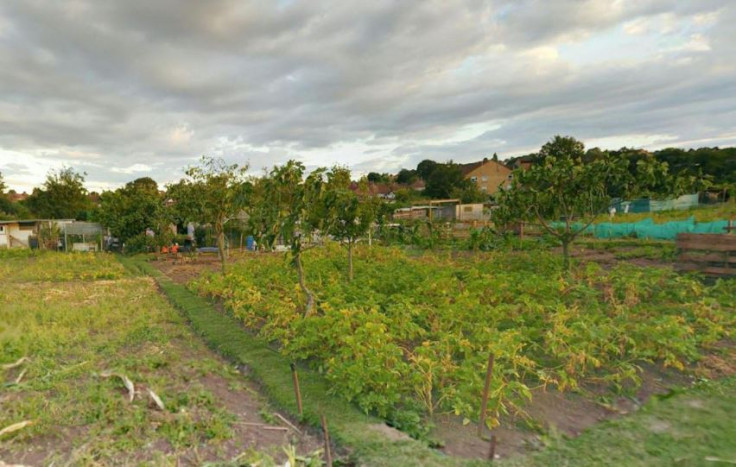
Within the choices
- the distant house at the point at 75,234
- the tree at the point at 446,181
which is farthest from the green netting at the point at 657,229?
the tree at the point at 446,181

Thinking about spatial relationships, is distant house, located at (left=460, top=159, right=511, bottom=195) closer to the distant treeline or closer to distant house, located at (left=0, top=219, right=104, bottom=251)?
the distant treeline

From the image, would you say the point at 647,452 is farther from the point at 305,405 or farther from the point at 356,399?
the point at 305,405

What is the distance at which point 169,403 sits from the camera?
376cm

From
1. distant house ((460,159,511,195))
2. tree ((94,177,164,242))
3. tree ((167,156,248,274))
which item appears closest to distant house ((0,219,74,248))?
tree ((94,177,164,242))

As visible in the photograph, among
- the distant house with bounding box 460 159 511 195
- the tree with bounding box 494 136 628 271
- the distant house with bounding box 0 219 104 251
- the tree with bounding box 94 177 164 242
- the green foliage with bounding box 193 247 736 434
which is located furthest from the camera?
the distant house with bounding box 460 159 511 195

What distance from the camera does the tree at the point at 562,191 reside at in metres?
8.88

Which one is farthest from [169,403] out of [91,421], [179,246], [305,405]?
[179,246]

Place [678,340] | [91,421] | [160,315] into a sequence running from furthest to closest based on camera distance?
1. [160,315]
2. [678,340]
3. [91,421]

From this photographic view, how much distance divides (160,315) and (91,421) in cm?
427

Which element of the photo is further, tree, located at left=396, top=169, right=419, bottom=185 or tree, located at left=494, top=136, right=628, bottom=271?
tree, located at left=396, top=169, right=419, bottom=185

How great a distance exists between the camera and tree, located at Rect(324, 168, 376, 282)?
655 centimetres

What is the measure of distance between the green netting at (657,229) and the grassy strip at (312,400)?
11.7 metres

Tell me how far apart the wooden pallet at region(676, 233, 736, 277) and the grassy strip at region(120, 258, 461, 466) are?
915 cm

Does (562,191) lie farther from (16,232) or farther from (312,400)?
(16,232)
